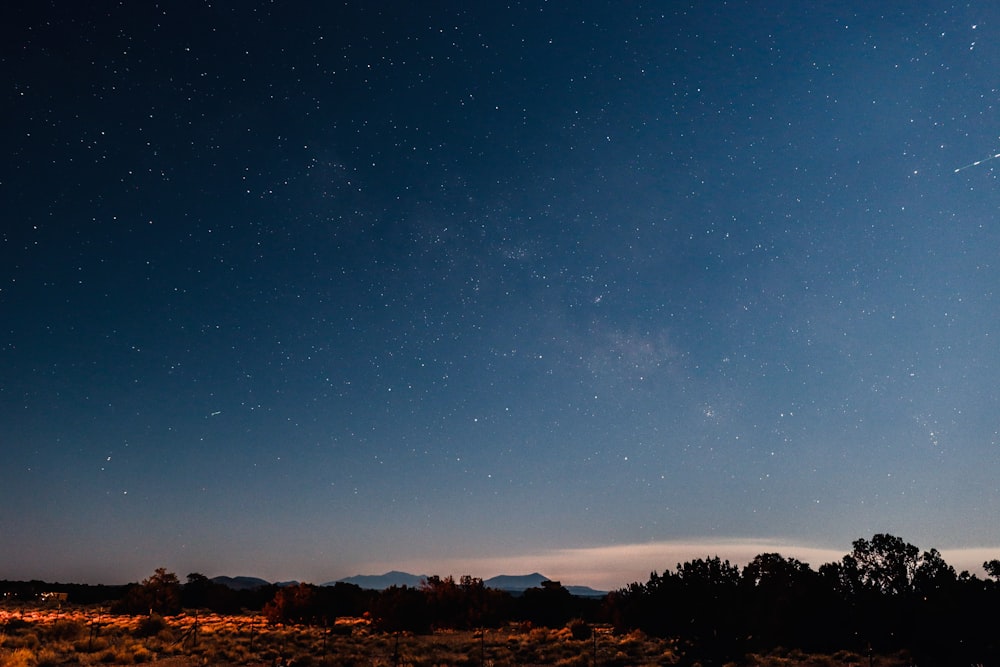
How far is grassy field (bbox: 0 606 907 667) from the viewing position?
90.5ft

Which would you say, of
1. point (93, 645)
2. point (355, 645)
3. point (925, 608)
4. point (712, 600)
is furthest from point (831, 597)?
point (93, 645)

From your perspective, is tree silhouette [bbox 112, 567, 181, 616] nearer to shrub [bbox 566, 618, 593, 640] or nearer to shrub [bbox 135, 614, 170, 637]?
shrub [bbox 135, 614, 170, 637]

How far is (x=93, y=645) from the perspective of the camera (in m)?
29.9

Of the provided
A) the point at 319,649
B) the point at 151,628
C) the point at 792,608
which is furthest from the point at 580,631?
the point at 151,628

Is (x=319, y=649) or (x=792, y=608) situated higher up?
(x=792, y=608)

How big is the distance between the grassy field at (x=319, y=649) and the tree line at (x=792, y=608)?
3.63ft

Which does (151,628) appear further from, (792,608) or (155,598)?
(792,608)

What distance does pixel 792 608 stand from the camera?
107ft

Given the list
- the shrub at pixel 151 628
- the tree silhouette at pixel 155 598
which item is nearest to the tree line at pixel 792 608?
the shrub at pixel 151 628

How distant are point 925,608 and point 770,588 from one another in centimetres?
992

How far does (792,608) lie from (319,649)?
24865 mm

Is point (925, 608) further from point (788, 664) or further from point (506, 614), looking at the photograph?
point (506, 614)

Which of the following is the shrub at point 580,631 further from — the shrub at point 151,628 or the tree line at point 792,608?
the shrub at point 151,628

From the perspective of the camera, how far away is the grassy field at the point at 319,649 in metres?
27.6
